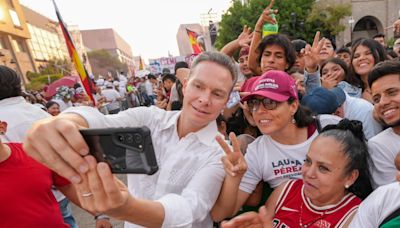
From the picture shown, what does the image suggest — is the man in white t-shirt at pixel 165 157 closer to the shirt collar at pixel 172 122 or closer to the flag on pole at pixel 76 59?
the shirt collar at pixel 172 122

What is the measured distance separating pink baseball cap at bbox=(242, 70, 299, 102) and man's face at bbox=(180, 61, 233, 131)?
0.25 meters

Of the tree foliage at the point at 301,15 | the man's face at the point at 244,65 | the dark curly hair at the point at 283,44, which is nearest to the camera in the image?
the dark curly hair at the point at 283,44

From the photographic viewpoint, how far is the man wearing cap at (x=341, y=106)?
209 centimetres

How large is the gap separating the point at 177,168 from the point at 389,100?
1412 mm

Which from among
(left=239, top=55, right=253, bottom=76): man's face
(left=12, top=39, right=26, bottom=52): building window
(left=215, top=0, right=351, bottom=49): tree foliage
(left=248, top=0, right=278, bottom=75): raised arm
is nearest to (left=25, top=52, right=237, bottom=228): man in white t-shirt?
(left=248, top=0, right=278, bottom=75): raised arm

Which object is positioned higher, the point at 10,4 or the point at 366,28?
the point at 10,4

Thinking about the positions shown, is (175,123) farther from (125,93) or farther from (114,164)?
(125,93)

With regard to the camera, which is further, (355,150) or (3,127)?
(3,127)

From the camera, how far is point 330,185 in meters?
1.46

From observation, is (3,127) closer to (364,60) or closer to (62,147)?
(62,147)

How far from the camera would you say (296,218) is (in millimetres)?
1556

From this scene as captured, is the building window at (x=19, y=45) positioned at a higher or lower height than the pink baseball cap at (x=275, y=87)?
higher

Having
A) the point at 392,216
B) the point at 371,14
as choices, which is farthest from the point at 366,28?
the point at 392,216

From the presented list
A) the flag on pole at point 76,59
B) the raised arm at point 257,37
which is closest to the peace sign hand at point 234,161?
the raised arm at point 257,37
